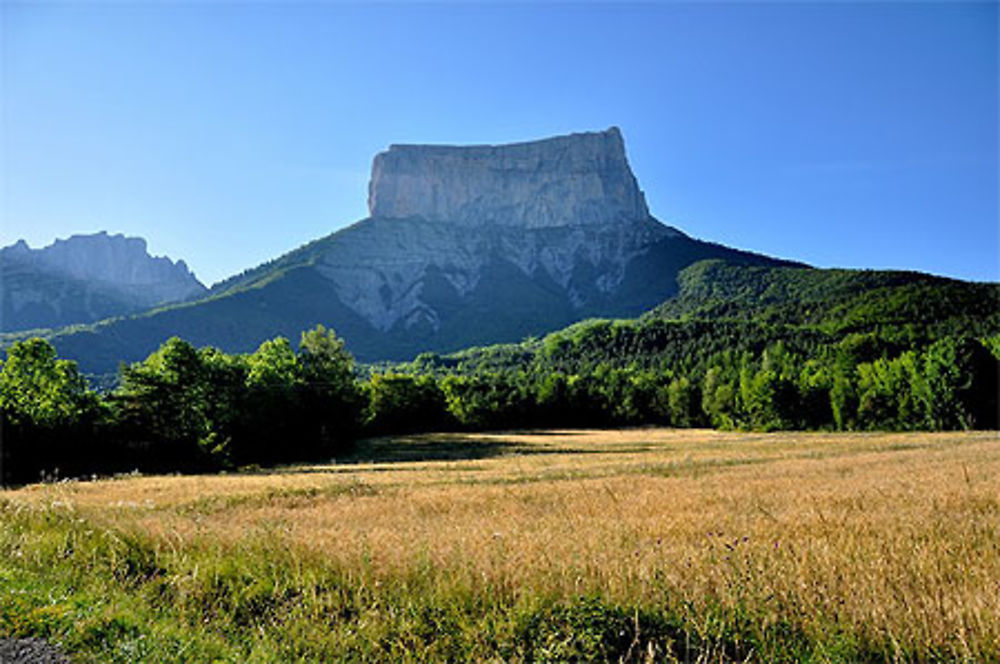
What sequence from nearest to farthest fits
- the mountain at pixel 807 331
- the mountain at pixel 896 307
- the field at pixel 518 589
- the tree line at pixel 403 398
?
the field at pixel 518 589
the tree line at pixel 403 398
the mountain at pixel 807 331
the mountain at pixel 896 307

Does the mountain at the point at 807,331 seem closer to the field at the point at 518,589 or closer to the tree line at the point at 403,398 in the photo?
the tree line at the point at 403,398

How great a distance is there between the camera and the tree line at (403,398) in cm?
3809

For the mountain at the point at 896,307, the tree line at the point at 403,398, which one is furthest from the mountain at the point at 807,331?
the tree line at the point at 403,398

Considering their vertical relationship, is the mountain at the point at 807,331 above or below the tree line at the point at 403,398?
above

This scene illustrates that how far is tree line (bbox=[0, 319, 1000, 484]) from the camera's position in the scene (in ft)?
125

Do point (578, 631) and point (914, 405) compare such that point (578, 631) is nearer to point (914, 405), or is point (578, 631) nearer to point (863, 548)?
point (863, 548)

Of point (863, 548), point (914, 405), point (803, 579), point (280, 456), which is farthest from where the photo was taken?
point (914, 405)

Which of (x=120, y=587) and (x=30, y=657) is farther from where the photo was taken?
(x=120, y=587)

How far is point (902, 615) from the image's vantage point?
4598 mm

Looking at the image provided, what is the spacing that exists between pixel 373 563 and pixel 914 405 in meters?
85.2

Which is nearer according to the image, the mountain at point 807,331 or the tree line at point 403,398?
the tree line at point 403,398

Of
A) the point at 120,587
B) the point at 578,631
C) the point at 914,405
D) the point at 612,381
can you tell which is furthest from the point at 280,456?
the point at 612,381

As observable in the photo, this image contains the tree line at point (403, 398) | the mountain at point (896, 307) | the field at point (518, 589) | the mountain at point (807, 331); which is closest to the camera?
the field at point (518, 589)

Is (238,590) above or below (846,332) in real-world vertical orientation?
below
